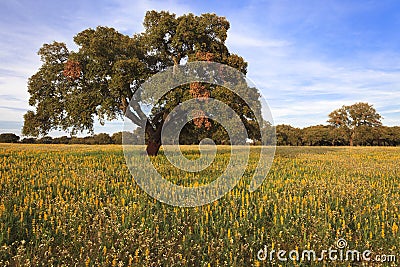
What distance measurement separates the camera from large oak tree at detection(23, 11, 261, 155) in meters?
19.2

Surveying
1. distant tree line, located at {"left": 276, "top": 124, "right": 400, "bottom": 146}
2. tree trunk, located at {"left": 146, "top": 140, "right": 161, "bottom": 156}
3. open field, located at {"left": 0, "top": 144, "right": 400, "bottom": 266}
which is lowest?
open field, located at {"left": 0, "top": 144, "right": 400, "bottom": 266}

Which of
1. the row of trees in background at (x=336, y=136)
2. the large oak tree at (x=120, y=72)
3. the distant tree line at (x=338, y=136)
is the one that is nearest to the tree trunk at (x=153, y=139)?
the large oak tree at (x=120, y=72)

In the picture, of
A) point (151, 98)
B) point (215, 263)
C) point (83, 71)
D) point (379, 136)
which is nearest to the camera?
point (215, 263)

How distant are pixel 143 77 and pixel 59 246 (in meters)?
15.4

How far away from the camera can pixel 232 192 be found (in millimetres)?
8914

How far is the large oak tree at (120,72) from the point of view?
19.2m

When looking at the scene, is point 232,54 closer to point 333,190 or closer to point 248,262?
point 333,190

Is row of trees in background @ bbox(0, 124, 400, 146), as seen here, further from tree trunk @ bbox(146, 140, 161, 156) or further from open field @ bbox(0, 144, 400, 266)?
open field @ bbox(0, 144, 400, 266)

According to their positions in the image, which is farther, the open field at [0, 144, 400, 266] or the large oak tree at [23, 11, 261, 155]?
the large oak tree at [23, 11, 261, 155]

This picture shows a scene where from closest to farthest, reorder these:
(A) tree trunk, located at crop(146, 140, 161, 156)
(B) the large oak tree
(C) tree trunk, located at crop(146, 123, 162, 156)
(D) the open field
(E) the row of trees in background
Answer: (D) the open field, (B) the large oak tree, (C) tree trunk, located at crop(146, 123, 162, 156), (A) tree trunk, located at crop(146, 140, 161, 156), (E) the row of trees in background

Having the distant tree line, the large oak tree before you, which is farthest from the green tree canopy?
the large oak tree

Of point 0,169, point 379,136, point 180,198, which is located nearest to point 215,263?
point 180,198

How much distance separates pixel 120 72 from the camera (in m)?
18.9

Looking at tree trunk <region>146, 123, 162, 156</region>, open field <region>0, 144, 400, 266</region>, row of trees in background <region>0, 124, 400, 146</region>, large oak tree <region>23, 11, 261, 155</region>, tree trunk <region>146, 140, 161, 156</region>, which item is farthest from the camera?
row of trees in background <region>0, 124, 400, 146</region>
